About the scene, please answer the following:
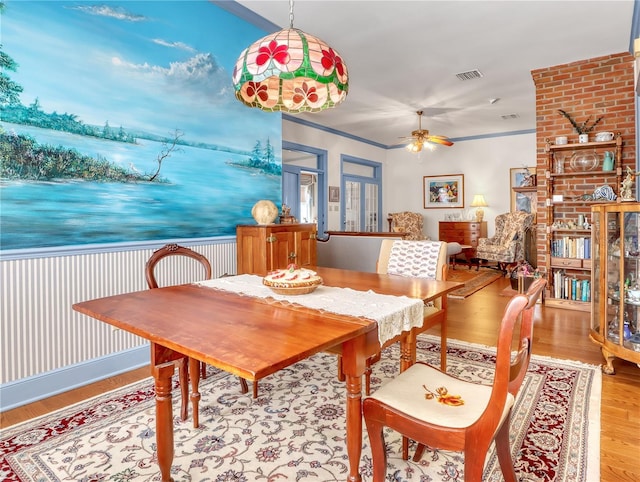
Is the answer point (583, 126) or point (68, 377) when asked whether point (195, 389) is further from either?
point (583, 126)

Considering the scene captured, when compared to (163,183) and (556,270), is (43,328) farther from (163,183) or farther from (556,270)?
(556,270)

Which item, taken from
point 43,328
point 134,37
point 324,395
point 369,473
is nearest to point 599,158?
point 324,395

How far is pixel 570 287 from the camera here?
4508 mm

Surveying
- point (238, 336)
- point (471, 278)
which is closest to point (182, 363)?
point (238, 336)

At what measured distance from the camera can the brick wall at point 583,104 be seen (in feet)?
14.0

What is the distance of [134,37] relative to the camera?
2.83 metres

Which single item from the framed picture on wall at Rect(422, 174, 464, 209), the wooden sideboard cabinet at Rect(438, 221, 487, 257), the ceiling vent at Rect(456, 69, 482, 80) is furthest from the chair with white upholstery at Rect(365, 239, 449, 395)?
the framed picture on wall at Rect(422, 174, 464, 209)

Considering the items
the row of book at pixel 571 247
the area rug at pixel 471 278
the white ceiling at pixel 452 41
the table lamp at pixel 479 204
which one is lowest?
the area rug at pixel 471 278

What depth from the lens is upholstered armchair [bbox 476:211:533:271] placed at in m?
6.75

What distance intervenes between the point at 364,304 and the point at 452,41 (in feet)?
11.6

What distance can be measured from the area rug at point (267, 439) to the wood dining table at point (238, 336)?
0.94ft

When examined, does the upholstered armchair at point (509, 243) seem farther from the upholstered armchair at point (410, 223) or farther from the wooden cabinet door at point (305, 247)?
the wooden cabinet door at point (305, 247)

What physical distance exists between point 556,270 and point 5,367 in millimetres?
5213

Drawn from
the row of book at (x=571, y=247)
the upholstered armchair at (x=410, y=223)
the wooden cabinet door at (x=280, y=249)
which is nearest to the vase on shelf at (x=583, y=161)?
the row of book at (x=571, y=247)
